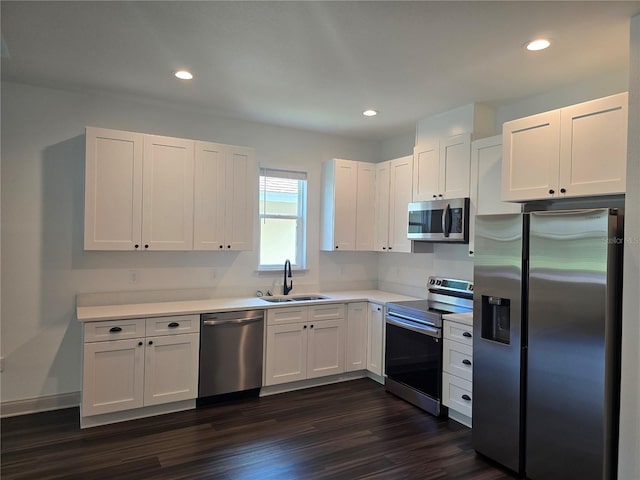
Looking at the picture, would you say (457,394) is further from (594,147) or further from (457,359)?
(594,147)

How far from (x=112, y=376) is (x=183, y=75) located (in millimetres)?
2437

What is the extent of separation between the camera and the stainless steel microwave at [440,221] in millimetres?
3773

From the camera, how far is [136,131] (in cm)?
404

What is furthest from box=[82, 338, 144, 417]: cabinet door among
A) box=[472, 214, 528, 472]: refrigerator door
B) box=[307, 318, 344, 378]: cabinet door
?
box=[472, 214, 528, 472]: refrigerator door

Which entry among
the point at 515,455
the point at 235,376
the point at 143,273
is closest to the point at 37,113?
the point at 143,273

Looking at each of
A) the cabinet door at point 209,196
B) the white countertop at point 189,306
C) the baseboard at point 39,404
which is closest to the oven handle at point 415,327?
the white countertop at point 189,306

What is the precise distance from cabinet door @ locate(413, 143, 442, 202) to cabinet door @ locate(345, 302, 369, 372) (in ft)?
4.31

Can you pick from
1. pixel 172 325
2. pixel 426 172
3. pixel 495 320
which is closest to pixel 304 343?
pixel 172 325

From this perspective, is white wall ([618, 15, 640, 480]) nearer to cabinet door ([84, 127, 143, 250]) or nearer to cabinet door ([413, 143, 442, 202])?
cabinet door ([413, 143, 442, 202])

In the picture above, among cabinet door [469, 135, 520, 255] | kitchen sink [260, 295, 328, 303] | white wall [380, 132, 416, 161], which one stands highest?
white wall [380, 132, 416, 161]

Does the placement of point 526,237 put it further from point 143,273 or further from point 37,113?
point 37,113

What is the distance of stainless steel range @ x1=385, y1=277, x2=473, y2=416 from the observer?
3.70 meters

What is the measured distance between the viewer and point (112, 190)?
11.9 ft

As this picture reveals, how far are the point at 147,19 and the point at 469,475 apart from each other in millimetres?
3470
